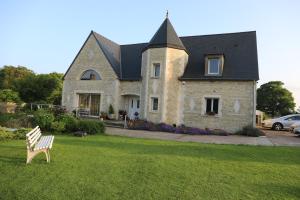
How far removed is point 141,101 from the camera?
20.0 m

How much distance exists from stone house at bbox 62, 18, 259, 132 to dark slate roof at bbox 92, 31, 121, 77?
0.41 ft

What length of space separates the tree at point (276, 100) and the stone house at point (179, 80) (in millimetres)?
28645

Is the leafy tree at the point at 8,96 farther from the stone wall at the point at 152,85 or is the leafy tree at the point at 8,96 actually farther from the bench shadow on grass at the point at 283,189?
the bench shadow on grass at the point at 283,189

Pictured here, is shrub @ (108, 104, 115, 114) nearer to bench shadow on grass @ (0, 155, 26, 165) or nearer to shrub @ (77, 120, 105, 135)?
shrub @ (77, 120, 105, 135)

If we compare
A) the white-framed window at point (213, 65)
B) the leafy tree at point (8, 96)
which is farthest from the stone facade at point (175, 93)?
the leafy tree at point (8, 96)

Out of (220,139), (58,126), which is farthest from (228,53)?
(58,126)

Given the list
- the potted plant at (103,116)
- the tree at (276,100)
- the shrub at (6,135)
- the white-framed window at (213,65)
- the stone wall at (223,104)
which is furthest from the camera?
the tree at (276,100)

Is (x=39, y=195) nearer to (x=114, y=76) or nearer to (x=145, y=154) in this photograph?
(x=145, y=154)

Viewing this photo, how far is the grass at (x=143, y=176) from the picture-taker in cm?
442

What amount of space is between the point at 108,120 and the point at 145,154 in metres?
12.8

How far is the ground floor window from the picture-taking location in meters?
22.6

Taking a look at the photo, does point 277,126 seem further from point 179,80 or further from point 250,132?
point 179,80

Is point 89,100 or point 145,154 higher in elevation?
point 89,100

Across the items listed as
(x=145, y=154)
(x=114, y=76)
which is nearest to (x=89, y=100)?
(x=114, y=76)
